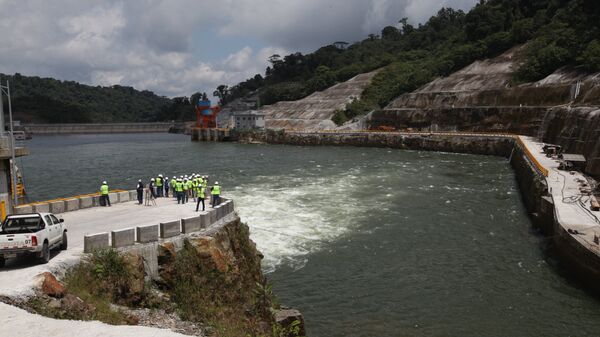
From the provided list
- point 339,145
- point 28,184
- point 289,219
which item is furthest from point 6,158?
point 339,145

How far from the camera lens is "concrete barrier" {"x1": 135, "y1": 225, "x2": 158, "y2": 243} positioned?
14.5m

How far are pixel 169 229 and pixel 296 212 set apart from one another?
19.0 m

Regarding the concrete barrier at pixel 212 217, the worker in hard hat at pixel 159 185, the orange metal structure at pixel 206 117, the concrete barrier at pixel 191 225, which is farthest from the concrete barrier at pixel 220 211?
the orange metal structure at pixel 206 117

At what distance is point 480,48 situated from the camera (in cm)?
10325

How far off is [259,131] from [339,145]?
25946 millimetres

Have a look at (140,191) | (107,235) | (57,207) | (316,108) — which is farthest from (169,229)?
(316,108)

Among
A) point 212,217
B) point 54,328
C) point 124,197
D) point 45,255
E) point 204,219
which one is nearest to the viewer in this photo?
point 54,328

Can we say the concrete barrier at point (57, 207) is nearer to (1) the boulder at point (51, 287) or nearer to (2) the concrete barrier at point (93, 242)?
(2) the concrete barrier at point (93, 242)

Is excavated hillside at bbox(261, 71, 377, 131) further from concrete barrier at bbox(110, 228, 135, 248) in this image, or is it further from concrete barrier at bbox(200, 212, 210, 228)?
concrete barrier at bbox(110, 228, 135, 248)

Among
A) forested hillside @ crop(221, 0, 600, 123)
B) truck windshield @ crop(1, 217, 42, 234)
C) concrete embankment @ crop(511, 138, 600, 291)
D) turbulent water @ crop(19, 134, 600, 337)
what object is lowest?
turbulent water @ crop(19, 134, 600, 337)

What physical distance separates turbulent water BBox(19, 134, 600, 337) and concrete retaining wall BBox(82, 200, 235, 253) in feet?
18.7

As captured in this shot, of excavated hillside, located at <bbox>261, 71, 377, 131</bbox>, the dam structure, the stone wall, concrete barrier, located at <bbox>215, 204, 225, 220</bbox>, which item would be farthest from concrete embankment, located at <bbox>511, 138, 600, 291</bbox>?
excavated hillside, located at <bbox>261, 71, 377, 131</bbox>

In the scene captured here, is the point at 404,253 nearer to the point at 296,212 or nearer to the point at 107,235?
the point at 296,212

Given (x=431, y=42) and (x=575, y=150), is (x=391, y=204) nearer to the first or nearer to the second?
(x=575, y=150)
